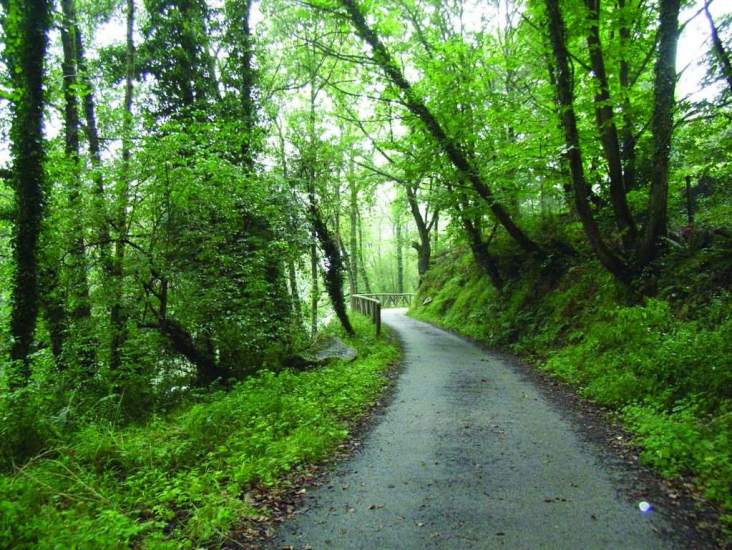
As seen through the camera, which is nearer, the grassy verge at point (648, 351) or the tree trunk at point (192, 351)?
the grassy verge at point (648, 351)

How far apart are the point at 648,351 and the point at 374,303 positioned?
29.8 feet

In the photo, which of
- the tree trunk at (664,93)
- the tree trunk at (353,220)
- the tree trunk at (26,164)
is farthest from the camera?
the tree trunk at (353,220)

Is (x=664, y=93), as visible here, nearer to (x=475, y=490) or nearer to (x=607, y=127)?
(x=607, y=127)

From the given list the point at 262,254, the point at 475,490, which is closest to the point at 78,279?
the point at 262,254

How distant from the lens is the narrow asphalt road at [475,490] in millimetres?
3342

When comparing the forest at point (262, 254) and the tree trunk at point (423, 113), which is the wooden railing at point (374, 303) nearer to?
the forest at point (262, 254)

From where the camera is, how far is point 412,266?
48125 millimetres

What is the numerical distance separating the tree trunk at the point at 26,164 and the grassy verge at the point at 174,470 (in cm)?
332

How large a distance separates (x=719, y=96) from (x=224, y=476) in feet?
30.0

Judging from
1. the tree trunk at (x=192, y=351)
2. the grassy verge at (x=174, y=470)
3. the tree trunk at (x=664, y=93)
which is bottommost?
the grassy verge at (x=174, y=470)

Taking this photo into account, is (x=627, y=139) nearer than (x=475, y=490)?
No

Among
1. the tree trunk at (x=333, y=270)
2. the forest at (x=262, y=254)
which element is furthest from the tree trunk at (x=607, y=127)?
the tree trunk at (x=333, y=270)

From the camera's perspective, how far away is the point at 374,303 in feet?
48.6

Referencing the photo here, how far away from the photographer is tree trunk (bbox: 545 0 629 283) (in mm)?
7489
